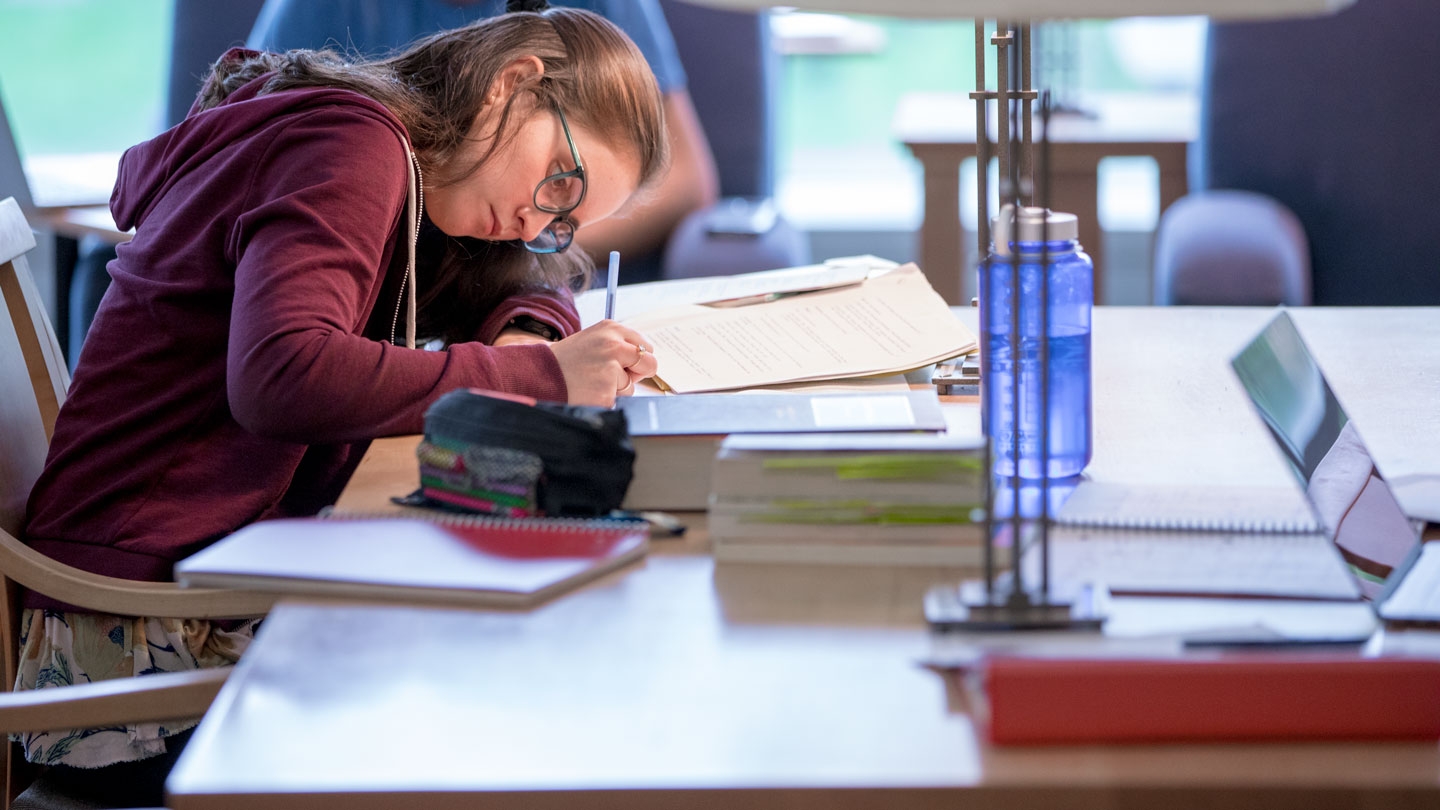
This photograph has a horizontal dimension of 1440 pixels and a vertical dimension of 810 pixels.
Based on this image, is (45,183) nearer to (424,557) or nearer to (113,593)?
(113,593)

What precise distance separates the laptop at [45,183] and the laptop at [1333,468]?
1.78 m

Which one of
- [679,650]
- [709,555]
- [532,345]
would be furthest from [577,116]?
[679,650]

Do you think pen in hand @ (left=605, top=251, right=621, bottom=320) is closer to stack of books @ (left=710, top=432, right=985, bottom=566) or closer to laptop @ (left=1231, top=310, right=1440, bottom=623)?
stack of books @ (left=710, top=432, right=985, bottom=566)

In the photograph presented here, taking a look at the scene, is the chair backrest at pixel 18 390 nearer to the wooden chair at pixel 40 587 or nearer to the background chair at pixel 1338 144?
the wooden chair at pixel 40 587

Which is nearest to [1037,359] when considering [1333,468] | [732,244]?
[1333,468]

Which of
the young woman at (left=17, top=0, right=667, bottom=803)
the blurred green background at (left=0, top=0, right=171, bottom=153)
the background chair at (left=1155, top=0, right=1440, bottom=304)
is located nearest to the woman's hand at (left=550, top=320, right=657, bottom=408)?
the young woman at (left=17, top=0, right=667, bottom=803)

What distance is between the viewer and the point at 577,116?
1.27 meters

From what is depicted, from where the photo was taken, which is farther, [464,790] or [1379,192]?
[1379,192]

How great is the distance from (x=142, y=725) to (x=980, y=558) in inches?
24.8

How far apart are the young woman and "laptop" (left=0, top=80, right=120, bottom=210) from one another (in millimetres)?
1161

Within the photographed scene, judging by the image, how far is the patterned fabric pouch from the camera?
84 centimetres

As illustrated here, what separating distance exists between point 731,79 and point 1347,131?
1.15m

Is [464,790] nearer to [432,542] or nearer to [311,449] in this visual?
[432,542]

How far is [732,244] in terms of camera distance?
8.05ft
